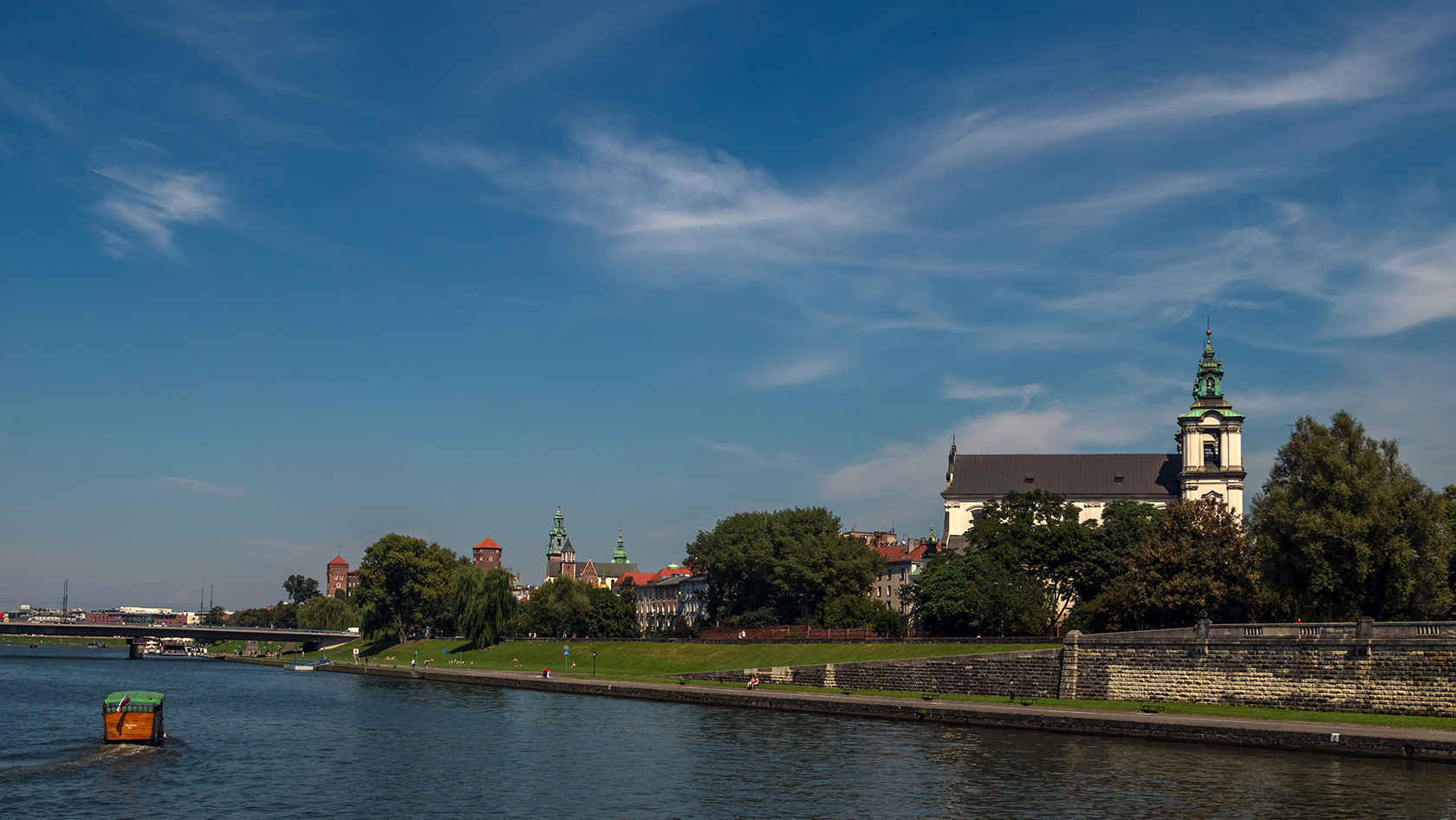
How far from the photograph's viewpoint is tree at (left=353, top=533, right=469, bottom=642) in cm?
13625

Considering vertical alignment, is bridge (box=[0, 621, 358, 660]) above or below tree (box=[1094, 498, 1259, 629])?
below

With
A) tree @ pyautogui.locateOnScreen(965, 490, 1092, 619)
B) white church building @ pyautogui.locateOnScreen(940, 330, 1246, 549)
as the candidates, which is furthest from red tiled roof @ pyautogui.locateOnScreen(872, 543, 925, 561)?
tree @ pyautogui.locateOnScreen(965, 490, 1092, 619)

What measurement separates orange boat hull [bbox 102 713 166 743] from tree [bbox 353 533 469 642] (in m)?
91.2

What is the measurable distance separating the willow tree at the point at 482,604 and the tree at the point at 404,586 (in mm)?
17823

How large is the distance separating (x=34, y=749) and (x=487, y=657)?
69.7m

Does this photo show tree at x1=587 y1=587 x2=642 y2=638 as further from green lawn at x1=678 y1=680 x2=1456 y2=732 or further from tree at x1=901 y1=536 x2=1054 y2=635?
green lawn at x1=678 y1=680 x2=1456 y2=732

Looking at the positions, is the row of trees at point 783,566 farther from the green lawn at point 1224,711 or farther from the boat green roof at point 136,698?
the boat green roof at point 136,698

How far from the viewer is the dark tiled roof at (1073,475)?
427 ft

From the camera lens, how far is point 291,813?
30047 mm

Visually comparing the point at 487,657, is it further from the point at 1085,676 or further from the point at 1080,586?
the point at 1085,676

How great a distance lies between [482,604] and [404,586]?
26.0 m

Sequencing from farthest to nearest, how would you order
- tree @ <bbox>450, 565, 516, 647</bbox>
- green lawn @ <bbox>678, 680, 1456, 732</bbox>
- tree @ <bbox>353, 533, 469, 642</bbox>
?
tree @ <bbox>353, 533, 469, 642</bbox>
tree @ <bbox>450, 565, 516, 647</bbox>
green lawn @ <bbox>678, 680, 1456, 732</bbox>

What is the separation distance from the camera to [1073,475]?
13412 centimetres

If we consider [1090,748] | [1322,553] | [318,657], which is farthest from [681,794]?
[318,657]
